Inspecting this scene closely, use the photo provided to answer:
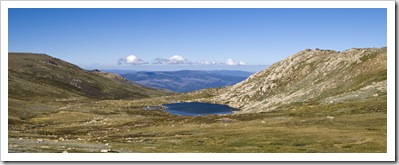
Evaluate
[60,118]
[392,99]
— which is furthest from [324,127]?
[60,118]

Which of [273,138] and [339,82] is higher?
[339,82]

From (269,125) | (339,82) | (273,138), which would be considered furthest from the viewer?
(339,82)

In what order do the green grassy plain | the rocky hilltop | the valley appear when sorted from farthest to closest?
1. the rocky hilltop
2. the valley
3. the green grassy plain

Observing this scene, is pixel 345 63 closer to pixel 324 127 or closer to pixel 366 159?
pixel 324 127

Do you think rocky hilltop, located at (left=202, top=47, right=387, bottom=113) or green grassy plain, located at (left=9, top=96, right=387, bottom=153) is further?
rocky hilltop, located at (left=202, top=47, right=387, bottom=113)

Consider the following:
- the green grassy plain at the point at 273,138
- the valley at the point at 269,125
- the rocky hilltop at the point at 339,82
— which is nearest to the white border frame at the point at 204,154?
the valley at the point at 269,125

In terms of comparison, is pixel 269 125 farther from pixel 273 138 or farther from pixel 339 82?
pixel 339 82

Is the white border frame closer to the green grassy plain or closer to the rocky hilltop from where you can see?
the green grassy plain

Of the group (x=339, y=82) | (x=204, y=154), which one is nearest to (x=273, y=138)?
(x=204, y=154)

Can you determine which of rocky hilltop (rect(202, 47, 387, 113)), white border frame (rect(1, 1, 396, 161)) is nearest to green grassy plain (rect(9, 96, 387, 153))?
white border frame (rect(1, 1, 396, 161))
